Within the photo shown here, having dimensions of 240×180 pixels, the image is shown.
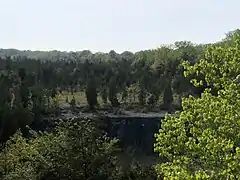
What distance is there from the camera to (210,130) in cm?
792

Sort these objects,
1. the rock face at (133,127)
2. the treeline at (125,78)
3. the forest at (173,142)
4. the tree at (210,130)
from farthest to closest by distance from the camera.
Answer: the treeline at (125,78) < the rock face at (133,127) < the forest at (173,142) < the tree at (210,130)

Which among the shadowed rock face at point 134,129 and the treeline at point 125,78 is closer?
the shadowed rock face at point 134,129

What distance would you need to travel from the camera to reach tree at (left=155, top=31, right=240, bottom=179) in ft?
24.4

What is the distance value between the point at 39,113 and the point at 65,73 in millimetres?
21629

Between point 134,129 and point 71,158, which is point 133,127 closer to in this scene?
point 134,129

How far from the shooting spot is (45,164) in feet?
47.0

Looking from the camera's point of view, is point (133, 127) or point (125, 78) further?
point (125, 78)

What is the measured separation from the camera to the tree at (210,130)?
24.4 feet

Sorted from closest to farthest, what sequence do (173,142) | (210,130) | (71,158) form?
(210,130) → (173,142) → (71,158)

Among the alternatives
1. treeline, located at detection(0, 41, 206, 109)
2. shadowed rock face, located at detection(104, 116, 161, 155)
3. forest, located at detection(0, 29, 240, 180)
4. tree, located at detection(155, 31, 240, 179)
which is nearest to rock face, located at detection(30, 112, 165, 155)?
shadowed rock face, located at detection(104, 116, 161, 155)

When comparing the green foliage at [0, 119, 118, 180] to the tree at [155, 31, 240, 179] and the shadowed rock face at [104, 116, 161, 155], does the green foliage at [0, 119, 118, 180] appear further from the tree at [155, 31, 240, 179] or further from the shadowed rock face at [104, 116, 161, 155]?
the shadowed rock face at [104, 116, 161, 155]

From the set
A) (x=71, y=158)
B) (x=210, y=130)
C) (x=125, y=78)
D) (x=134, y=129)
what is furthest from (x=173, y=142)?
(x=125, y=78)

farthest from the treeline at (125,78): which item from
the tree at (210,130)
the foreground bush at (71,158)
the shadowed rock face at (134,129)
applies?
the tree at (210,130)

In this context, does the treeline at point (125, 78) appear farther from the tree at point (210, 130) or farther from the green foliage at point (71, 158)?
the tree at point (210, 130)
